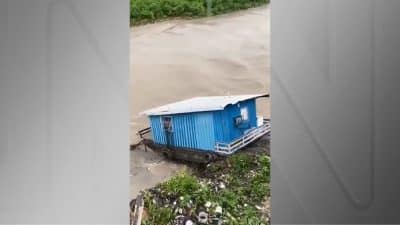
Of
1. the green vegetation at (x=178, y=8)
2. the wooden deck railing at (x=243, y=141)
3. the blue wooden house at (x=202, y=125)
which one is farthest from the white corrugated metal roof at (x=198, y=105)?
the green vegetation at (x=178, y=8)

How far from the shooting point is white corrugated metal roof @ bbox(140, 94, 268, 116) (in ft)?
5.44

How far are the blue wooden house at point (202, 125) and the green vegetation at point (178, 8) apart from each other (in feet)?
1.21

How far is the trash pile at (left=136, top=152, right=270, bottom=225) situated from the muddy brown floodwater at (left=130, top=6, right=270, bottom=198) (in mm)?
132

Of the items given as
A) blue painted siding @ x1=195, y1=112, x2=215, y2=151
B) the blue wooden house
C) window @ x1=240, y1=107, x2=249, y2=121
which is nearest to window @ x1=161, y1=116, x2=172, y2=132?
the blue wooden house

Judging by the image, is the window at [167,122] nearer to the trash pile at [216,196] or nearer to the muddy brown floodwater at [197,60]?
the muddy brown floodwater at [197,60]

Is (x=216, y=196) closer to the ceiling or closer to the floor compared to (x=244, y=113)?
closer to the floor

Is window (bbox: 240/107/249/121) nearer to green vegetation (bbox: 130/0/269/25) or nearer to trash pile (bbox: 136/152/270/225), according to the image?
trash pile (bbox: 136/152/270/225)

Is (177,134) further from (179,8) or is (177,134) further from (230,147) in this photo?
(179,8)

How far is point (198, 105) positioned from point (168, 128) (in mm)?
155

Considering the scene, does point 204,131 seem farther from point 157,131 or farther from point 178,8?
point 178,8

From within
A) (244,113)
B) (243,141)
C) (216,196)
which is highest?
(244,113)

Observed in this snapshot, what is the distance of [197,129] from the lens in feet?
5.48

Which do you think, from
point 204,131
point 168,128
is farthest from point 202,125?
point 168,128
